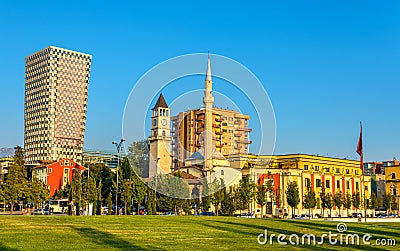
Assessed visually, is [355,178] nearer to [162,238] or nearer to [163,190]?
[163,190]

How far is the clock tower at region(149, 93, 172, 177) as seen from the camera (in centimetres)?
11000

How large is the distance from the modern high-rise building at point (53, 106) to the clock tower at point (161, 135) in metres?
73.5

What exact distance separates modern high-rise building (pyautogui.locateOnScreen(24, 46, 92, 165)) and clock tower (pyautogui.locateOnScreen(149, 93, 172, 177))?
73.5 metres

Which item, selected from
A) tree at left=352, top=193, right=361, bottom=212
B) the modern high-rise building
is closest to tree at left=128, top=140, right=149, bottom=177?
tree at left=352, top=193, right=361, bottom=212

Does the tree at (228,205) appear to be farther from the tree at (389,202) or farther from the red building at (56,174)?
the tree at (389,202)

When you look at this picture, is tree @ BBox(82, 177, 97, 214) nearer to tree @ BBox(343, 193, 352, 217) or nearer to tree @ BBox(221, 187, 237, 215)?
tree @ BBox(221, 187, 237, 215)

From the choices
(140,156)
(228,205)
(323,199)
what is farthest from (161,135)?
(323,199)

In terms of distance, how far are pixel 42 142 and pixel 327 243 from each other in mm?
167555

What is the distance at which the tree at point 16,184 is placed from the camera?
6831 cm

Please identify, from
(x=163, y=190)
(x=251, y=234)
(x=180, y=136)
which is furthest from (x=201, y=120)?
(x=251, y=234)

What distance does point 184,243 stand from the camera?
2302 centimetres

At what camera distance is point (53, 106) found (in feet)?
613

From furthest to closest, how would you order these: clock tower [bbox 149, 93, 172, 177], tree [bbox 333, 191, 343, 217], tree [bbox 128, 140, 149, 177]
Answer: clock tower [bbox 149, 93, 172, 177], tree [bbox 333, 191, 343, 217], tree [bbox 128, 140, 149, 177]

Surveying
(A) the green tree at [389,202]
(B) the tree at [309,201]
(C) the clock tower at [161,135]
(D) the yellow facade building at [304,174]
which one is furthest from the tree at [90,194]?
(A) the green tree at [389,202]
